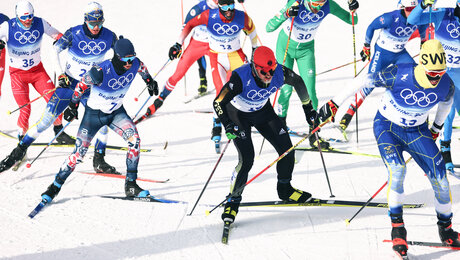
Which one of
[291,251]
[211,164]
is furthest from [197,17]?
[291,251]

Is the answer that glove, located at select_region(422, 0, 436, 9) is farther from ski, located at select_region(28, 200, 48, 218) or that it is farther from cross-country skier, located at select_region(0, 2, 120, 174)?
ski, located at select_region(28, 200, 48, 218)

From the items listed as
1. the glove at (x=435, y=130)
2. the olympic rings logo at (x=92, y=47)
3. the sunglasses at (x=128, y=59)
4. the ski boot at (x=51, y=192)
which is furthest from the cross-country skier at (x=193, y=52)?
the glove at (x=435, y=130)

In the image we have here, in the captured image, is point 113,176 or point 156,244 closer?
point 156,244

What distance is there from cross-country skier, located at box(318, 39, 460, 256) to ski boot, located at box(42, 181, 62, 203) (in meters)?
3.18

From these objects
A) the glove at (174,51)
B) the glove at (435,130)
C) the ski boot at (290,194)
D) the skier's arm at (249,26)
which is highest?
the glove at (435,130)

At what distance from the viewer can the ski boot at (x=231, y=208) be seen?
6.21 meters

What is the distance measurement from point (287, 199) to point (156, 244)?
4.90ft

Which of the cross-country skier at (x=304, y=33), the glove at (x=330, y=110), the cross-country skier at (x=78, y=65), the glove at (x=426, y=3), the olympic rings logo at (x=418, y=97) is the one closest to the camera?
Result: the olympic rings logo at (x=418, y=97)

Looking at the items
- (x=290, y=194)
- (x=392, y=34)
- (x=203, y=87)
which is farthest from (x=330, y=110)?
(x=203, y=87)

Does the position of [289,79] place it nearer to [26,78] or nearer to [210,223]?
[210,223]

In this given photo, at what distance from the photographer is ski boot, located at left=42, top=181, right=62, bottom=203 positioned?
6.81m

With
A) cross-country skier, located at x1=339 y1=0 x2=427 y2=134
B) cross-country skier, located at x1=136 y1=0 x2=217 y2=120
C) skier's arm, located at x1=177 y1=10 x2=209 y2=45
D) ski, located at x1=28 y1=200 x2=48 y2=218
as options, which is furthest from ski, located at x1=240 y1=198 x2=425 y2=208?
cross-country skier, located at x1=136 y1=0 x2=217 y2=120

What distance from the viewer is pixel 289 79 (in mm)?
6285

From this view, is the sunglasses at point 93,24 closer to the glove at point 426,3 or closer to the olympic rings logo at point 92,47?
the olympic rings logo at point 92,47
